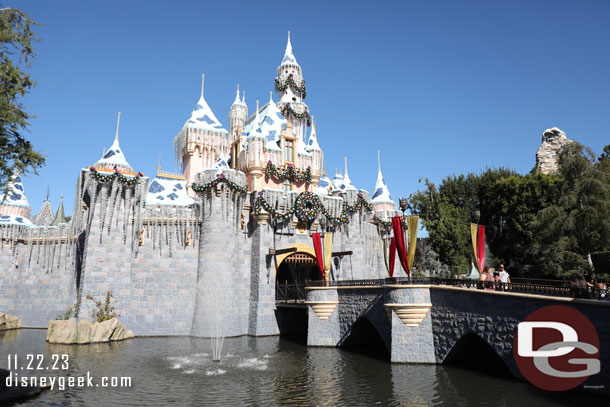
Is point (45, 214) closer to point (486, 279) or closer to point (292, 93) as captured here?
point (292, 93)

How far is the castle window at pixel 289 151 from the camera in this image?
118 feet

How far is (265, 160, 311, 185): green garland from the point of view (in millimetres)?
33906

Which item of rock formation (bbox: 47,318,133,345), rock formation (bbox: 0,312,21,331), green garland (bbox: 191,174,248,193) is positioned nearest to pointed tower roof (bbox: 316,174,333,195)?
green garland (bbox: 191,174,248,193)

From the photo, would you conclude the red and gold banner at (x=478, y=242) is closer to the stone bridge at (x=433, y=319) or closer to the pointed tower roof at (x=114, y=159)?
the stone bridge at (x=433, y=319)

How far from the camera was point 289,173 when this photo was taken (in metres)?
34.9

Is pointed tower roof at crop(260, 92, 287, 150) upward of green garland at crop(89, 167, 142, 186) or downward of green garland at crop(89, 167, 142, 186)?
upward

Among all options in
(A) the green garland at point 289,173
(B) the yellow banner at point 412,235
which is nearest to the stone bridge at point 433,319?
(B) the yellow banner at point 412,235

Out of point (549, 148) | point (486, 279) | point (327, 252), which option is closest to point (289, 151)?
point (327, 252)

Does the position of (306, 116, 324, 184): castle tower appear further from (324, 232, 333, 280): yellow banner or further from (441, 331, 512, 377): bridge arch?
Result: (441, 331, 512, 377): bridge arch

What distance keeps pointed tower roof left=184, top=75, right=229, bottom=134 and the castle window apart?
7192 millimetres

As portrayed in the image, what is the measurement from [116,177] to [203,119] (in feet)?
43.8

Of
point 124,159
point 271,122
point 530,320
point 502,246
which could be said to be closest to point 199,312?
point 124,159

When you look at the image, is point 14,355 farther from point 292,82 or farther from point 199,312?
point 292,82

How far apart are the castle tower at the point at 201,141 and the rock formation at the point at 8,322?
16480mm
